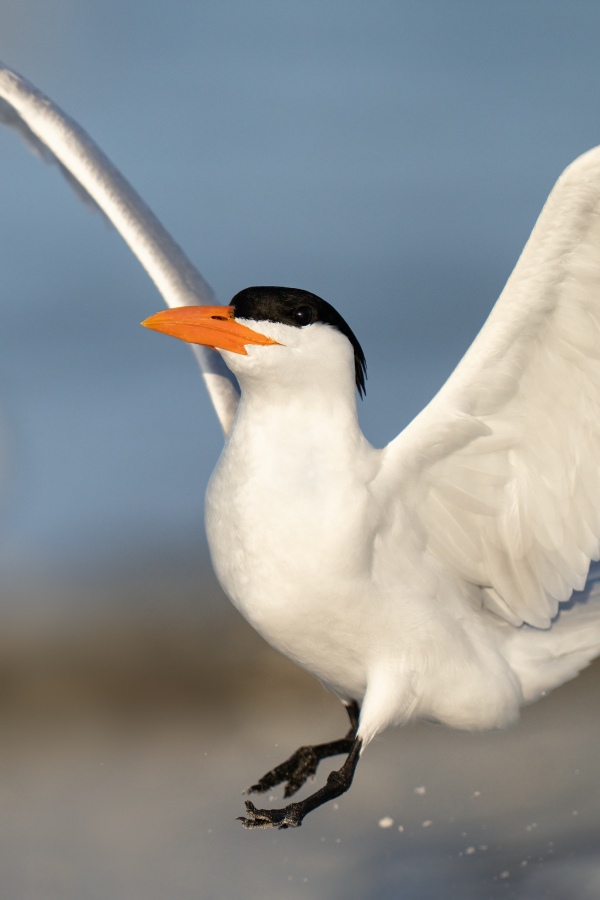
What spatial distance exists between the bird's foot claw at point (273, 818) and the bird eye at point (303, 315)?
2065mm

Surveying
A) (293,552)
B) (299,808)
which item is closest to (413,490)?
(293,552)

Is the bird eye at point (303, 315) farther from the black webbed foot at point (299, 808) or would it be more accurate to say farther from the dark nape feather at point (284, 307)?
the black webbed foot at point (299, 808)

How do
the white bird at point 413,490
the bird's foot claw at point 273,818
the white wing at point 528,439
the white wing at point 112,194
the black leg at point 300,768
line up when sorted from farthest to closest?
the white wing at point 112,194, the black leg at point 300,768, the bird's foot claw at point 273,818, the white bird at point 413,490, the white wing at point 528,439

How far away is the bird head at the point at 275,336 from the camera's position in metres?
5.54

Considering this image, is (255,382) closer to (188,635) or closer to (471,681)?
(471,681)

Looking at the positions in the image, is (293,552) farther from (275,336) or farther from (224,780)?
(224,780)

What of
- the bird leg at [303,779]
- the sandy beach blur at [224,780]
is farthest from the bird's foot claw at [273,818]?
the sandy beach blur at [224,780]

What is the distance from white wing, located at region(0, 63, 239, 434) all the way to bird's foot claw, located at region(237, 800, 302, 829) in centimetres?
267

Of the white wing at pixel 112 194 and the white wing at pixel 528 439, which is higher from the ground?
the white wing at pixel 112 194

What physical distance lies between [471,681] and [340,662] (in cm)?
65

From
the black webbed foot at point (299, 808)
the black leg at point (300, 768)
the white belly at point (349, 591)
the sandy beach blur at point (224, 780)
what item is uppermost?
the white belly at point (349, 591)

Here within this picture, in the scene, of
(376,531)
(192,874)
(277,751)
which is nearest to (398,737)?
(277,751)

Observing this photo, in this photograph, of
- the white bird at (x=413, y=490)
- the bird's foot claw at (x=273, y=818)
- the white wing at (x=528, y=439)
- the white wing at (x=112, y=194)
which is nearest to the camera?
the white wing at (x=528, y=439)

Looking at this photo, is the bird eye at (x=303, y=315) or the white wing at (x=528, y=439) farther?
the bird eye at (x=303, y=315)
